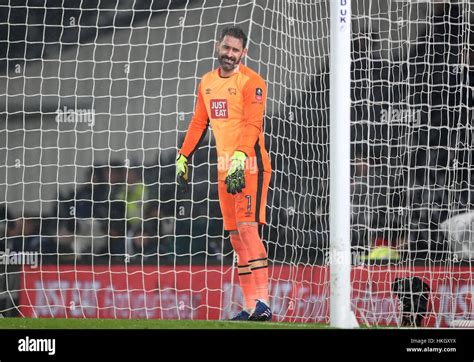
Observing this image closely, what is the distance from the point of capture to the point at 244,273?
789cm

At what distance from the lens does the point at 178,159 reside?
27.2ft

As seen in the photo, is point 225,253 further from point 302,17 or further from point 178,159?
point 302,17

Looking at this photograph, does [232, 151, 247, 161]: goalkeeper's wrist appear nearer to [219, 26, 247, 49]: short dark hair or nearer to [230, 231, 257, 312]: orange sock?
[230, 231, 257, 312]: orange sock

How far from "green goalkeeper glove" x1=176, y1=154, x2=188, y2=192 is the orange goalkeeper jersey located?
1.16 feet

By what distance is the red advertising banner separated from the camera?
8523 millimetres

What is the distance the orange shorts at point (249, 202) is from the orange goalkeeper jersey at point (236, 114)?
7cm

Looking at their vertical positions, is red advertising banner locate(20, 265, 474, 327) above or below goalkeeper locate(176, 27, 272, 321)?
below

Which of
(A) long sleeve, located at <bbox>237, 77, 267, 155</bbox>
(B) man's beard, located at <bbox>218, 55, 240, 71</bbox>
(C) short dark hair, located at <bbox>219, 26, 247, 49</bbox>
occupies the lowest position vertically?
(A) long sleeve, located at <bbox>237, 77, 267, 155</bbox>

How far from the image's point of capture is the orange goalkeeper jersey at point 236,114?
25.5 feet

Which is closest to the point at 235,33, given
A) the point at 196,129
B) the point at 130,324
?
the point at 196,129

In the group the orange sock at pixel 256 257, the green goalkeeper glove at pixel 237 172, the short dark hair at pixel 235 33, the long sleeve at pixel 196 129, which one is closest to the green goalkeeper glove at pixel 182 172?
the long sleeve at pixel 196 129

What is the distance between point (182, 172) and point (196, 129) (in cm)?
38

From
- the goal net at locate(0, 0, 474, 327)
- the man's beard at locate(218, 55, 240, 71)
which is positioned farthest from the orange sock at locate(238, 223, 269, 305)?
the man's beard at locate(218, 55, 240, 71)

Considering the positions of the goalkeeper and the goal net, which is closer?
the goalkeeper
